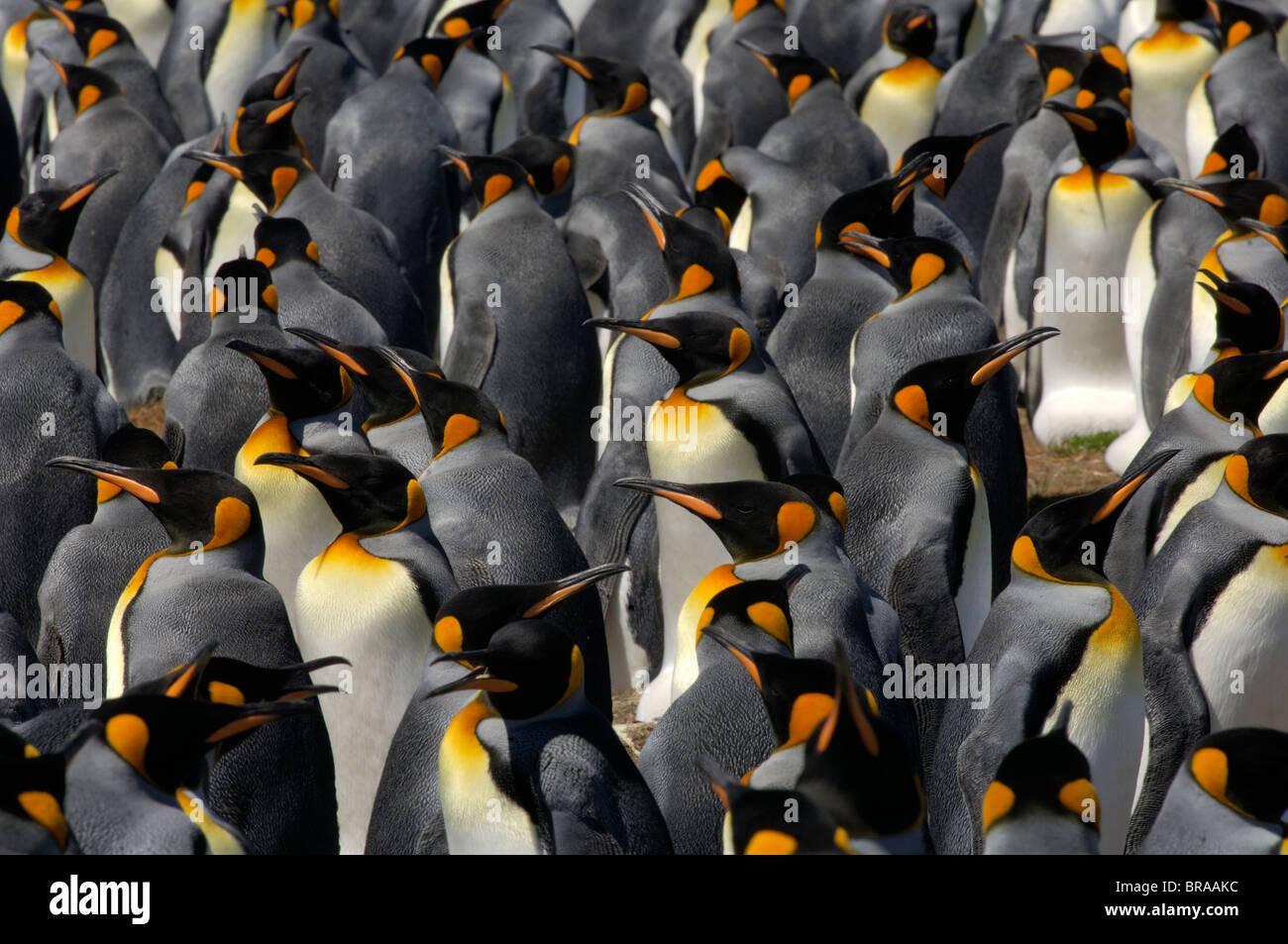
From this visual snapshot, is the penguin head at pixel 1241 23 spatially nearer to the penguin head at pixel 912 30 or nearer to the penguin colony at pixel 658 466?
the penguin colony at pixel 658 466

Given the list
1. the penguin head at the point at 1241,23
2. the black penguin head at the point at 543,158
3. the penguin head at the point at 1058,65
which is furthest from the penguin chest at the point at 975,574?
the penguin head at the point at 1241,23

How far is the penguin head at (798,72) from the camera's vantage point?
7348 mm

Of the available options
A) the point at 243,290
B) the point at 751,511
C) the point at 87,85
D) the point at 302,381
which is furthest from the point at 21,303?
→ the point at 87,85

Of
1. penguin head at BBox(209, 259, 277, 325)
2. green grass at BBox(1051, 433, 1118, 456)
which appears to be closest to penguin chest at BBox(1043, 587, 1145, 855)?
penguin head at BBox(209, 259, 277, 325)

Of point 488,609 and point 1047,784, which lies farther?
point 488,609

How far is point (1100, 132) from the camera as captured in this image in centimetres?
606

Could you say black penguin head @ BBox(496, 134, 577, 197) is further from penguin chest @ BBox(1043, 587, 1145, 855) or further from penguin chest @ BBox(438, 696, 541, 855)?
penguin chest @ BBox(438, 696, 541, 855)

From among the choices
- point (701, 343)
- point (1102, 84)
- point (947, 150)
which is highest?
point (1102, 84)

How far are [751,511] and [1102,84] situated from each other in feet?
12.1

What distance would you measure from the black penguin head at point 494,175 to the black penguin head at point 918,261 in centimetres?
141

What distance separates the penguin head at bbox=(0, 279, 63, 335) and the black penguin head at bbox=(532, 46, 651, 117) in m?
2.96

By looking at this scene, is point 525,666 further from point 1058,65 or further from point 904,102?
point 904,102

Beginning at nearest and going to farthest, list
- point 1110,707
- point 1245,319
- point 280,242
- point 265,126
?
1. point 1110,707
2. point 1245,319
3. point 280,242
4. point 265,126
